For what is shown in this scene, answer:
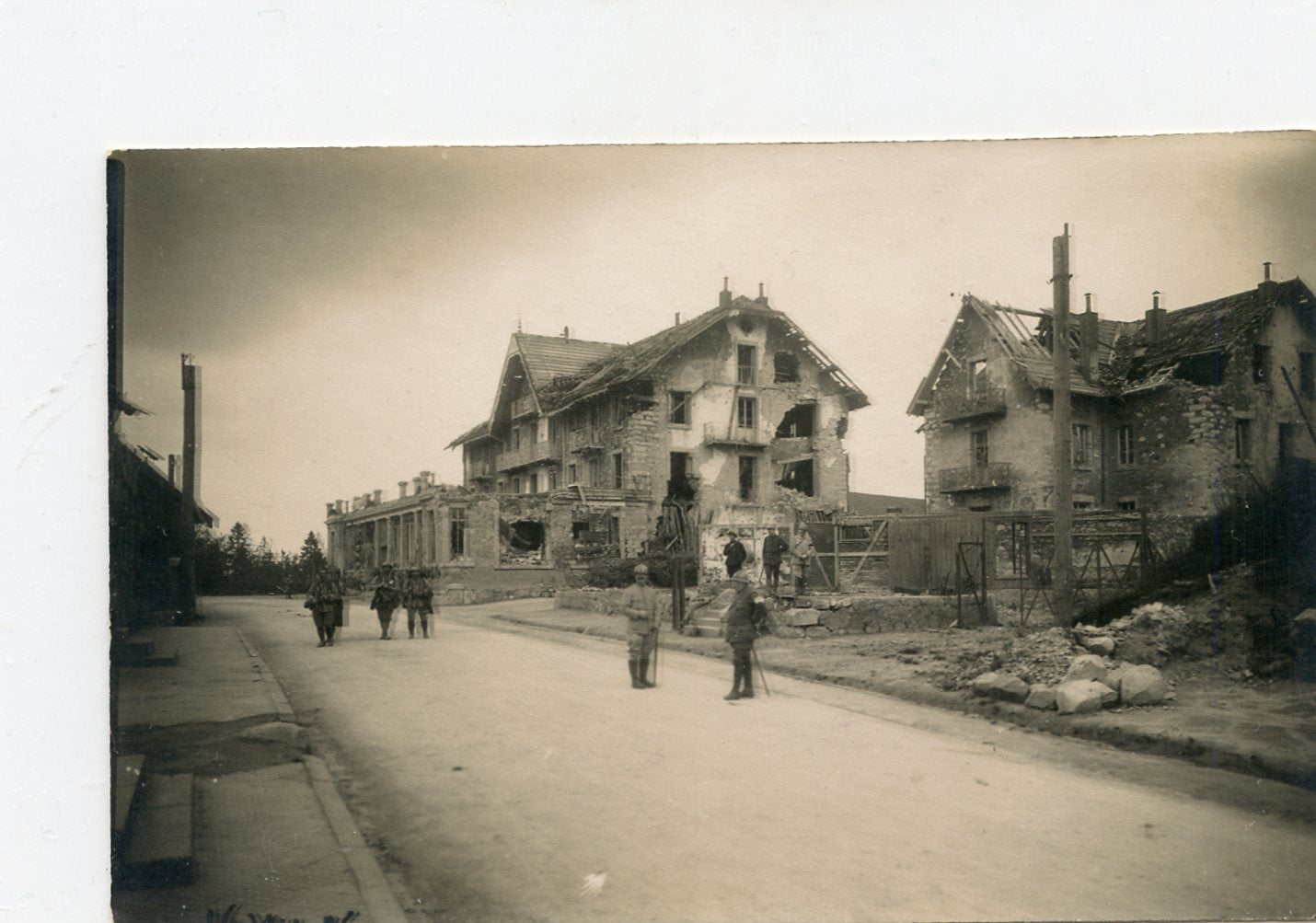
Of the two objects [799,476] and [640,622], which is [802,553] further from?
[640,622]

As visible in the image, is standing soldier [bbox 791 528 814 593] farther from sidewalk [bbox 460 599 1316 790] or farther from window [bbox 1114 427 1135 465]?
window [bbox 1114 427 1135 465]

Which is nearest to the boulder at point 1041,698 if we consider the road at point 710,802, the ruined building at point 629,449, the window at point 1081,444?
the road at point 710,802

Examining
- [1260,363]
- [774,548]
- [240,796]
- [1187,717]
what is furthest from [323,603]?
[1260,363]

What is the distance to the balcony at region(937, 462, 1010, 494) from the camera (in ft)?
21.2

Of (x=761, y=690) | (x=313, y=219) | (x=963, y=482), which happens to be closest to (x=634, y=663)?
(x=761, y=690)

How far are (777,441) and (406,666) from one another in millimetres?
2840

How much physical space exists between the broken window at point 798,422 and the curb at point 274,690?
3548mm

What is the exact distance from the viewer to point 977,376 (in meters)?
6.38

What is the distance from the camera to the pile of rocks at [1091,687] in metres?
6.21

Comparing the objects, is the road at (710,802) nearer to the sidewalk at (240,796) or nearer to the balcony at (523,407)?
the sidewalk at (240,796)

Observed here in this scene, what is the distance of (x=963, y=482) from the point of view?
6.68m

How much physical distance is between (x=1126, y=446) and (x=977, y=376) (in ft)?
3.45

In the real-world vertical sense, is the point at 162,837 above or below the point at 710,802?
below

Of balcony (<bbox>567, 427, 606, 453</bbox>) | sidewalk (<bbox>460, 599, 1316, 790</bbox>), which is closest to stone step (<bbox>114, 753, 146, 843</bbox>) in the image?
sidewalk (<bbox>460, 599, 1316, 790</bbox>)
